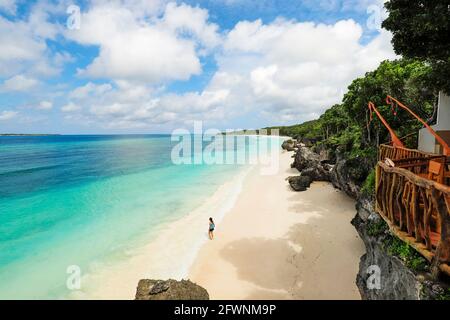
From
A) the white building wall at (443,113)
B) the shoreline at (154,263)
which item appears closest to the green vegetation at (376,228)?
the white building wall at (443,113)

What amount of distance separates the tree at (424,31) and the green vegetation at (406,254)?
6.06m

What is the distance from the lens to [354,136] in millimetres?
20688

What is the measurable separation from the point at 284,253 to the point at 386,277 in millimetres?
6129

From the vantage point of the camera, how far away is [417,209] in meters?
4.54

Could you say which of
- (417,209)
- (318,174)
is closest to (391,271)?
(417,209)

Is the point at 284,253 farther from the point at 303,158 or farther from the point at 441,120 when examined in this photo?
the point at 303,158

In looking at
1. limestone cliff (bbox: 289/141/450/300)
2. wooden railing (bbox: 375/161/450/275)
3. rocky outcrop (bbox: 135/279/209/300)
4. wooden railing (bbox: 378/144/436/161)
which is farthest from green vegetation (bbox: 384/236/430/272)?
rocky outcrop (bbox: 135/279/209/300)

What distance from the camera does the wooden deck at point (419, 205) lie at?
3968 millimetres

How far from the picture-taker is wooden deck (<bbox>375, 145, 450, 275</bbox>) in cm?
397

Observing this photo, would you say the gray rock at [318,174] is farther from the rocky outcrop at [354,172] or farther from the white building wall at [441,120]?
the white building wall at [441,120]

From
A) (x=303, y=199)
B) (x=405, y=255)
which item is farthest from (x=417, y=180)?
(x=303, y=199)

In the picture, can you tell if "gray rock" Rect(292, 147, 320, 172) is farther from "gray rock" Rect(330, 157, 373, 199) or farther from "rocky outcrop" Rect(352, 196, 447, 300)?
"rocky outcrop" Rect(352, 196, 447, 300)

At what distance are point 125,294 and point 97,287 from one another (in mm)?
1627

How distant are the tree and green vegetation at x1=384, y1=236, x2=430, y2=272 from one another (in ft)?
19.9
